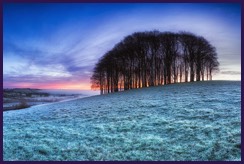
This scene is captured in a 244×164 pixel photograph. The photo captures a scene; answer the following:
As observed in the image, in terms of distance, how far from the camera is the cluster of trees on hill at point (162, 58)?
5522 cm

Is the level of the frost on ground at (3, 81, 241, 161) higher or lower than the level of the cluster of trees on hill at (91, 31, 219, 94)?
lower

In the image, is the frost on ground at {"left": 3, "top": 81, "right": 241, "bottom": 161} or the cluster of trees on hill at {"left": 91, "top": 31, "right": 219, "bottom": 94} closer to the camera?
the frost on ground at {"left": 3, "top": 81, "right": 241, "bottom": 161}

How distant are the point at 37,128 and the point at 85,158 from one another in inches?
305

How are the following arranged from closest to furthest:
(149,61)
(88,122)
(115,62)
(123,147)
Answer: (123,147), (88,122), (149,61), (115,62)

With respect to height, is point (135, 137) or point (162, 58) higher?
point (162, 58)

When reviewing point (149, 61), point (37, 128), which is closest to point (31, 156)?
point (37, 128)

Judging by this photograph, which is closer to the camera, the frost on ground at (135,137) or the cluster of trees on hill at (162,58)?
the frost on ground at (135,137)

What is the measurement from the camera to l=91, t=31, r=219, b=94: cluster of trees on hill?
55219 millimetres

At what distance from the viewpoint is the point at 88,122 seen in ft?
62.4

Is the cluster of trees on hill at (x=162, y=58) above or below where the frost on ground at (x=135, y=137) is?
above

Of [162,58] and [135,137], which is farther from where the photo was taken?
[162,58]

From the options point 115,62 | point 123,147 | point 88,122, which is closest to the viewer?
point 123,147

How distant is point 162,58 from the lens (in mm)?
55594

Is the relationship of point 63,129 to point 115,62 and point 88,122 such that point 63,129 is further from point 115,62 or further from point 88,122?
point 115,62
